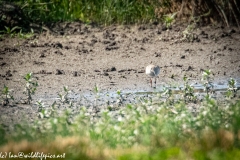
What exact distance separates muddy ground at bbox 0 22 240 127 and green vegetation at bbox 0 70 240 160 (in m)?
2.41

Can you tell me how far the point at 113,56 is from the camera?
432 inches

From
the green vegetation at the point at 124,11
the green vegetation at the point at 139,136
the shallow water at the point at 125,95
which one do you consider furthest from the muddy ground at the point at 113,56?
the green vegetation at the point at 139,136

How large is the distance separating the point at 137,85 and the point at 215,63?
1665 millimetres

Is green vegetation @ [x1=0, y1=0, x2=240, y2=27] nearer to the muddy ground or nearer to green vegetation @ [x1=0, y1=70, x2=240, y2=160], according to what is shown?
the muddy ground

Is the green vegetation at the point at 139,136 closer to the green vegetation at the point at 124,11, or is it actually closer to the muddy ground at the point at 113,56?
the muddy ground at the point at 113,56

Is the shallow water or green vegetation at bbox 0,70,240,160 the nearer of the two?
green vegetation at bbox 0,70,240,160

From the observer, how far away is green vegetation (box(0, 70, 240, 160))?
17.9ft

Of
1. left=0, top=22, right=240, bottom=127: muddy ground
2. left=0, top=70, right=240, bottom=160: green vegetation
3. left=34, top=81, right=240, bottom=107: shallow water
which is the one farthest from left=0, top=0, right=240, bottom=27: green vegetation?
left=0, top=70, right=240, bottom=160: green vegetation

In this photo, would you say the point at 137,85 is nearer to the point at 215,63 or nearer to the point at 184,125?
the point at 215,63

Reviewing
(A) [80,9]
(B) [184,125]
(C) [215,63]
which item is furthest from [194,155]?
(A) [80,9]

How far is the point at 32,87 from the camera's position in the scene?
8688 millimetres

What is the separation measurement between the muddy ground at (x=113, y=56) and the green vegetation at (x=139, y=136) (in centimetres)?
241

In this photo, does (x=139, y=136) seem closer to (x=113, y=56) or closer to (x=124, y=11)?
(x=113, y=56)

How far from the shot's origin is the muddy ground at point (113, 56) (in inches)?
375
